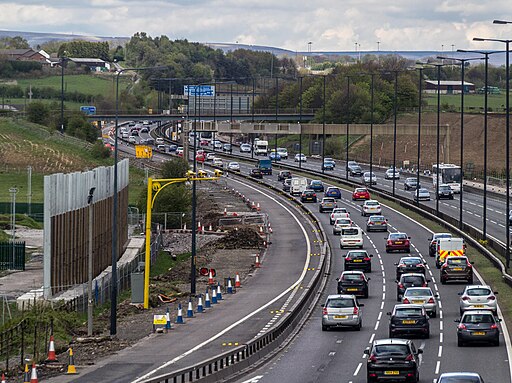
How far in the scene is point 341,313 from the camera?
1953 inches

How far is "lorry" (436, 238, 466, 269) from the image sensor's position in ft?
237

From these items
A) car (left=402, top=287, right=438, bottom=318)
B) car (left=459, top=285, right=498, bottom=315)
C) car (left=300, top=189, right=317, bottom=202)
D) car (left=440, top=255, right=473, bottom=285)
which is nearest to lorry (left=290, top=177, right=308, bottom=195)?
car (left=300, top=189, right=317, bottom=202)

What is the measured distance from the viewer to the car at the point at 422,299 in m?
52.9

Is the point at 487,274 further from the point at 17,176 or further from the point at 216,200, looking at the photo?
the point at 17,176

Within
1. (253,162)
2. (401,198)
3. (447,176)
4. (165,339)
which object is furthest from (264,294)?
(253,162)

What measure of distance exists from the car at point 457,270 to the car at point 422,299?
11493 mm

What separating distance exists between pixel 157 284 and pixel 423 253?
66.5 feet

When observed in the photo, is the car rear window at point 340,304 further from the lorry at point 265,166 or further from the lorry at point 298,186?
the lorry at point 265,166

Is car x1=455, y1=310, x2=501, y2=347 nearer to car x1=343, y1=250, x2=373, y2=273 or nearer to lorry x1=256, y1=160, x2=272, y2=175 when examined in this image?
car x1=343, y1=250, x2=373, y2=273

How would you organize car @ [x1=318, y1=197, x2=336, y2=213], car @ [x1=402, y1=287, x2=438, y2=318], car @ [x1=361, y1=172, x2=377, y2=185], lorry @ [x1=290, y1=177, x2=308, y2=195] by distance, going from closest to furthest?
car @ [x1=402, y1=287, x2=438, y2=318] < car @ [x1=318, y1=197, x2=336, y2=213] < lorry @ [x1=290, y1=177, x2=308, y2=195] < car @ [x1=361, y1=172, x2=377, y2=185]

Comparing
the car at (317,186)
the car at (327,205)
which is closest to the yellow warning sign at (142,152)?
the car at (317,186)

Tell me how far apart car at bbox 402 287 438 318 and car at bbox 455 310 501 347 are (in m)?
8.20

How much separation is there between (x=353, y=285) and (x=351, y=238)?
77.8 feet

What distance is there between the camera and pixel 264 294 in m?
62.8
